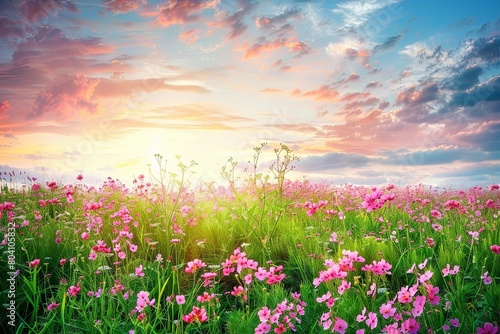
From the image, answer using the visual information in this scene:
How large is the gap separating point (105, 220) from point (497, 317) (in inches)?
198

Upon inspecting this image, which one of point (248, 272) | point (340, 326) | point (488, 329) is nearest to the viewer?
point (488, 329)

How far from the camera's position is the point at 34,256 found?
15.1ft

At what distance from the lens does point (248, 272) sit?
365cm

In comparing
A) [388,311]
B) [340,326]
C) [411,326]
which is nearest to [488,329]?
[411,326]

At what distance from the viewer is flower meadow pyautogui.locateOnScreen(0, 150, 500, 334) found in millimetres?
2799

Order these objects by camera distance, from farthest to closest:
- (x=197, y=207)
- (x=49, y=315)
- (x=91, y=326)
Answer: (x=197, y=207), (x=49, y=315), (x=91, y=326)

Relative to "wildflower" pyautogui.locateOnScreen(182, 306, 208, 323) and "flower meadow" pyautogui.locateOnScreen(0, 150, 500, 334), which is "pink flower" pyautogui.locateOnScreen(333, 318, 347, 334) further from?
"wildflower" pyautogui.locateOnScreen(182, 306, 208, 323)

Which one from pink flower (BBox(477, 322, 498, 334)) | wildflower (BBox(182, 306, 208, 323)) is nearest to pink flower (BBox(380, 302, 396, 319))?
pink flower (BBox(477, 322, 498, 334))

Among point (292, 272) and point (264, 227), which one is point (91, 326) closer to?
point (292, 272)

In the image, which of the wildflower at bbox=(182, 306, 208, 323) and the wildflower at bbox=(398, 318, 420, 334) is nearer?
the wildflower at bbox=(398, 318, 420, 334)

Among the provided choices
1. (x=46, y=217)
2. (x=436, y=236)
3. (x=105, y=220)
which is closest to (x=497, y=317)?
(x=436, y=236)

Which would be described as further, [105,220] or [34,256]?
[105,220]

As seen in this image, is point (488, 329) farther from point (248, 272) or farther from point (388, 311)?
point (248, 272)

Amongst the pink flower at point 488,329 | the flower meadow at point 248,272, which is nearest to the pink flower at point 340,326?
the flower meadow at point 248,272
